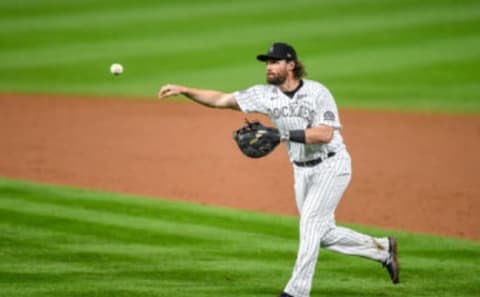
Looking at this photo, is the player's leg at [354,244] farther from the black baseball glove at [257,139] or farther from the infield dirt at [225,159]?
the infield dirt at [225,159]

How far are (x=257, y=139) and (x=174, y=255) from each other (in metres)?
2.29

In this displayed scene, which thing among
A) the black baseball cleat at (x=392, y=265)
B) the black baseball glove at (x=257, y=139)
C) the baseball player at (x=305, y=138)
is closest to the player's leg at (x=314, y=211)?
the baseball player at (x=305, y=138)

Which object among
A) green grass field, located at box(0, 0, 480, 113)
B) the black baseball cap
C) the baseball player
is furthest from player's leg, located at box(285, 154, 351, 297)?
green grass field, located at box(0, 0, 480, 113)

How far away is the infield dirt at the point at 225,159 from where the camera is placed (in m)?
13.6

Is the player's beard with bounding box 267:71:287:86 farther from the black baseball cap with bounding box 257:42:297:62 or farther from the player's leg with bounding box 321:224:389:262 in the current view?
the player's leg with bounding box 321:224:389:262

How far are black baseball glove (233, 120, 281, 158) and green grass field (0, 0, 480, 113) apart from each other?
39.1 ft

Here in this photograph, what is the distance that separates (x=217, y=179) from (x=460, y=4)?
14.4m

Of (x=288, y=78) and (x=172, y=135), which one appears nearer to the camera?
(x=288, y=78)

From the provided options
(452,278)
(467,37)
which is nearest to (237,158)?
(452,278)

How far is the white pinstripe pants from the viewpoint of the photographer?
8.88 metres

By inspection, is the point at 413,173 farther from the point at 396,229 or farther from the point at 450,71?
the point at 450,71

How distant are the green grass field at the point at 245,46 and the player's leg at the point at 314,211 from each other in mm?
11715

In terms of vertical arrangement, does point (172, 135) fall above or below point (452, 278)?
above

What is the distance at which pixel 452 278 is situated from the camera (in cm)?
1002
